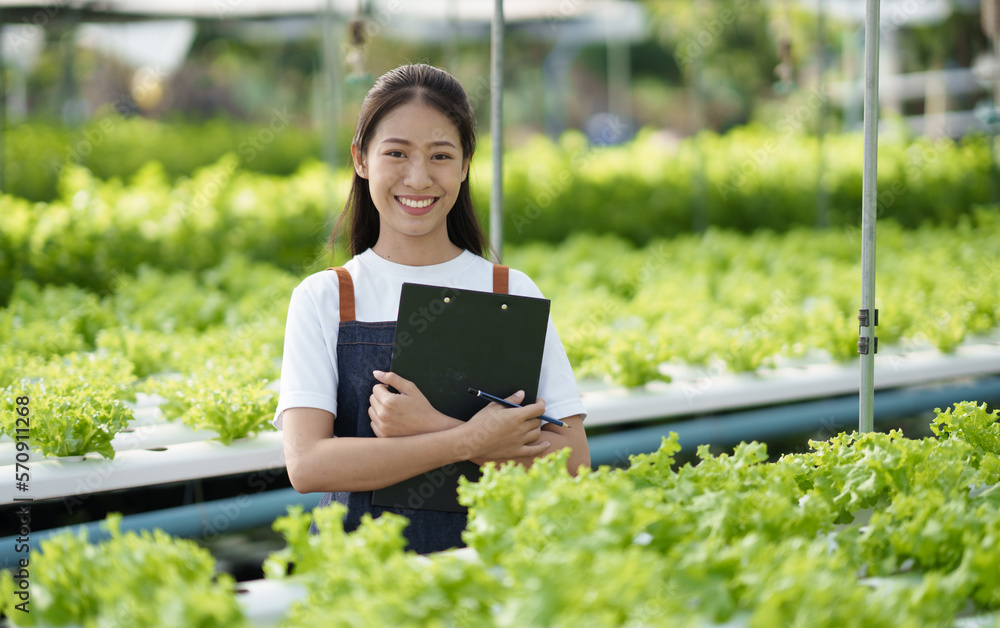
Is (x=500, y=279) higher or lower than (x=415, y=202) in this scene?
lower

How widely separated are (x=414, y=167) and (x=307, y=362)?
458mm

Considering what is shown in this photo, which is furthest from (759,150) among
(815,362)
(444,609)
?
(444,609)

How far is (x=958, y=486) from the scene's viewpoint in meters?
2.05

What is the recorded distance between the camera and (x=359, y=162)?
2.06 metres

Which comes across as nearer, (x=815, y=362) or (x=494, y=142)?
(x=494, y=142)

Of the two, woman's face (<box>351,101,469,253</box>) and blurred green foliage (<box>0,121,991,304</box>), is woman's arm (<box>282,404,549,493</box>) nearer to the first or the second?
woman's face (<box>351,101,469,253</box>)

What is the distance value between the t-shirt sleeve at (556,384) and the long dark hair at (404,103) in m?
0.22

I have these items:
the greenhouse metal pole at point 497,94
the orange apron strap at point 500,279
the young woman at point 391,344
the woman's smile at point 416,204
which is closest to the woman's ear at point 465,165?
the young woman at point 391,344

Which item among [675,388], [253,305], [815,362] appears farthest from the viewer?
[253,305]

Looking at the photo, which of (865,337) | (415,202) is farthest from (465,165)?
(865,337)

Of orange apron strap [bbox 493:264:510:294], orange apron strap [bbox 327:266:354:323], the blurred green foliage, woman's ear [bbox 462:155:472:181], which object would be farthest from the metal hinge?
the blurred green foliage

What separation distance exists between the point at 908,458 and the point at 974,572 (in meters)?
0.46

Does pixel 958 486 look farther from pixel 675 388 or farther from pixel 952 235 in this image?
pixel 952 235

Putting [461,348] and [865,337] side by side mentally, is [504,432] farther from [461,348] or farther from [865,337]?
[865,337]
